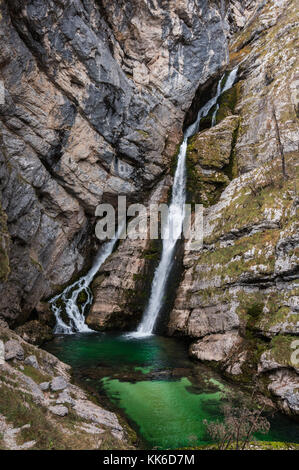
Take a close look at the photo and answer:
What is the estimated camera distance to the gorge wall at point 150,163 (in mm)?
15773

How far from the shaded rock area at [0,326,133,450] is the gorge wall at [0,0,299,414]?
413 cm

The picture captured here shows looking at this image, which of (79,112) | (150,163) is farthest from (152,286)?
(79,112)

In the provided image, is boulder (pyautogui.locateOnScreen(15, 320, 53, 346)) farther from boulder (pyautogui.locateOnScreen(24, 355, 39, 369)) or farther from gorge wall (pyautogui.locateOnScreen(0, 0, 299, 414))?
boulder (pyautogui.locateOnScreen(24, 355, 39, 369))

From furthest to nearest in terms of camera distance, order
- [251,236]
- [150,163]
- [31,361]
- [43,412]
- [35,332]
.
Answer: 1. [150,163]
2. [35,332]
3. [251,236]
4. [31,361]
5. [43,412]

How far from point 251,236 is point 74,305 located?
48.0 ft

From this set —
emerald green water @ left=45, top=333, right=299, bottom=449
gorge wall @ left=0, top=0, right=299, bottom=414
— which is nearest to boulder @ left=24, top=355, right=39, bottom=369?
emerald green water @ left=45, top=333, right=299, bottom=449

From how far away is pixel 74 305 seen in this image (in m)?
23.8

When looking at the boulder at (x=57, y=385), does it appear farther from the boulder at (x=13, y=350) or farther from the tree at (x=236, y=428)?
the tree at (x=236, y=428)

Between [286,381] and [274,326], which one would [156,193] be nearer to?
[274,326]

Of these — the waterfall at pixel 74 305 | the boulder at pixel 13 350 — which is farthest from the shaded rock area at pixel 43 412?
the waterfall at pixel 74 305

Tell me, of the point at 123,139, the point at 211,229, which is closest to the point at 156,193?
the point at 123,139

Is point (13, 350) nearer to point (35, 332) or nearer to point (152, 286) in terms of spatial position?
point (35, 332)

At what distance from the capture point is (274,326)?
1383cm

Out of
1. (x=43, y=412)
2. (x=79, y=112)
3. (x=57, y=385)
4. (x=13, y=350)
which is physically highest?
(x=79, y=112)
